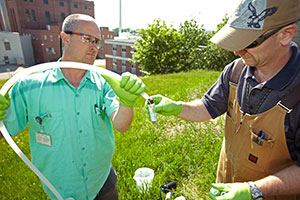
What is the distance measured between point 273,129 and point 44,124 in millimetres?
1805

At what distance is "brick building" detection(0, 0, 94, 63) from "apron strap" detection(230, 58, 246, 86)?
103 ft

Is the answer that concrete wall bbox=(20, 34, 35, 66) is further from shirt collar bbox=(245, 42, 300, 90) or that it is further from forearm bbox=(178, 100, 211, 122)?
shirt collar bbox=(245, 42, 300, 90)

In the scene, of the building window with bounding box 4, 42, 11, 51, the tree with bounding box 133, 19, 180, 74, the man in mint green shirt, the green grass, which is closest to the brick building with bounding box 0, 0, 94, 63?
the building window with bounding box 4, 42, 11, 51

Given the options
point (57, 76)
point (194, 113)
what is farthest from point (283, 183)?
point (57, 76)

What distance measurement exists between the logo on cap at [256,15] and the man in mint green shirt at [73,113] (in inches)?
35.3

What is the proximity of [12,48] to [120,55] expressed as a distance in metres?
15.9

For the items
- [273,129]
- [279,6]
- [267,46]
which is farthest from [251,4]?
[273,129]

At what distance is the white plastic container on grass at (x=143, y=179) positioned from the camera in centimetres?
242

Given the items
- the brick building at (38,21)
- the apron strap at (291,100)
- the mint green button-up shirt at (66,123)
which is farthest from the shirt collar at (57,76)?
the brick building at (38,21)

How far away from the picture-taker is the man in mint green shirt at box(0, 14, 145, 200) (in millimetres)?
1497

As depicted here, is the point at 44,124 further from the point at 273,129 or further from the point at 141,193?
the point at 273,129

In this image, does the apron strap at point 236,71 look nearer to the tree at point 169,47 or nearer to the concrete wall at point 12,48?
the tree at point 169,47

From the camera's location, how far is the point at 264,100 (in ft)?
4.54

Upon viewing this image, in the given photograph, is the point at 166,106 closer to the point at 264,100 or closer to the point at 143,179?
the point at 264,100
